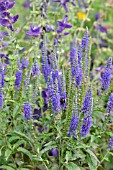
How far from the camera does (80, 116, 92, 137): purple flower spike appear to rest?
3.26 meters

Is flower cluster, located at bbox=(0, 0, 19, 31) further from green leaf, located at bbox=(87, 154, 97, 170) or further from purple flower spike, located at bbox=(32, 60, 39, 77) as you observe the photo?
green leaf, located at bbox=(87, 154, 97, 170)

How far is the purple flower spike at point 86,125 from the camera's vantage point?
3262mm

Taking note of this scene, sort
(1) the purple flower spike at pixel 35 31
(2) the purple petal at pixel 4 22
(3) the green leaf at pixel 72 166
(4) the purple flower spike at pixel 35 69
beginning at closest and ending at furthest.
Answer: (3) the green leaf at pixel 72 166
(4) the purple flower spike at pixel 35 69
(2) the purple petal at pixel 4 22
(1) the purple flower spike at pixel 35 31

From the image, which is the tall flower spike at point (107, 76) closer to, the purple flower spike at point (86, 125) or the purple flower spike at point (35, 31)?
the purple flower spike at point (86, 125)

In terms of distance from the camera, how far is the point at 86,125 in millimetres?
3287

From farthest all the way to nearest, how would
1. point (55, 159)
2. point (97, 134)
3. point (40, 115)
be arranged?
point (40, 115) < point (55, 159) < point (97, 134)

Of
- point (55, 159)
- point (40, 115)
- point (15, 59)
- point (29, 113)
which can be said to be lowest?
point (55, 159)

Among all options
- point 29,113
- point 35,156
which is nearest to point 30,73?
point 29,113

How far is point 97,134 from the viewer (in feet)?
11.4

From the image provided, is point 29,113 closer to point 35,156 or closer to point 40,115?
point 35,156

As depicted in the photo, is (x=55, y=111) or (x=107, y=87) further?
(x=107, y=87)

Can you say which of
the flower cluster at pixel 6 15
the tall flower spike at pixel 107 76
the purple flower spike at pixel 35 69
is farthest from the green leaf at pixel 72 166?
the flower cluster at pixel 6 15

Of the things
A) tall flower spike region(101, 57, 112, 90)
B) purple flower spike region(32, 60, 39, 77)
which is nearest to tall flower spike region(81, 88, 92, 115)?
tall flower spike region(101, 57, 112, 90)

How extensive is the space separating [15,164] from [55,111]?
26.2 inches
